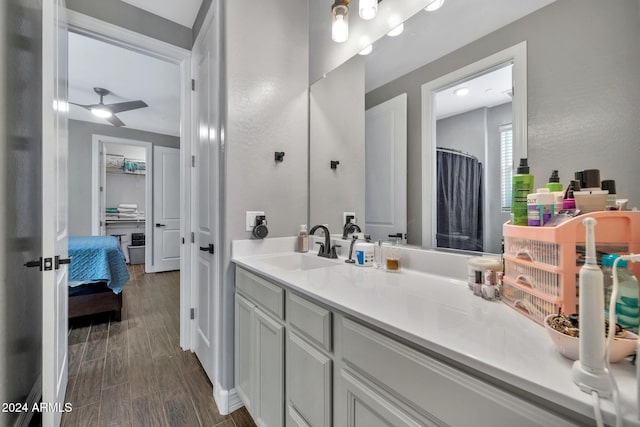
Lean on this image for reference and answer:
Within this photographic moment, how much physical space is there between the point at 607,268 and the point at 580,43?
698 mm

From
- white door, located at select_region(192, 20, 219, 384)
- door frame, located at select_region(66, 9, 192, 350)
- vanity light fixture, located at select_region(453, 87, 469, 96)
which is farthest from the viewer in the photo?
door frame, located at select_region(66, 9, 192, 350)

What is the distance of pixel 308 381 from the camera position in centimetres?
101

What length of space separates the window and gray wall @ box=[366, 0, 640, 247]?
69 mm

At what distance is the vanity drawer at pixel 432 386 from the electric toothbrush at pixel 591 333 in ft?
0.27

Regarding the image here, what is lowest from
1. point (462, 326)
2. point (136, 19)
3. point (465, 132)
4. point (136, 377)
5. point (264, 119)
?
Answer: point (136, 377)

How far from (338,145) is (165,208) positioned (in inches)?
178

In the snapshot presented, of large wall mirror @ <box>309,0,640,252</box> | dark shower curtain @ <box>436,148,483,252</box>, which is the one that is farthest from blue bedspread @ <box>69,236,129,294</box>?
dark shower curtain @ <box>436,148,483,252</box>

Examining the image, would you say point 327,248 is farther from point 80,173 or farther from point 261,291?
point 80,173

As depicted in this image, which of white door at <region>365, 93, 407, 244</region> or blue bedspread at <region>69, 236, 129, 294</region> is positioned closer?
white door at <region>365, 93, 407, 244</region>

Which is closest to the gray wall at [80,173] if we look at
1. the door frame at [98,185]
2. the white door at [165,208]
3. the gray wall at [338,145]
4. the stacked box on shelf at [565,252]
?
the door frame at [98,185]

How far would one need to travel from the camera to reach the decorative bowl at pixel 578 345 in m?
0.47

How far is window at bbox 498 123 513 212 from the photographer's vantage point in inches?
39.9

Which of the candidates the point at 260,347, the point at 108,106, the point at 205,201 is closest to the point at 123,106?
the point at 108,106

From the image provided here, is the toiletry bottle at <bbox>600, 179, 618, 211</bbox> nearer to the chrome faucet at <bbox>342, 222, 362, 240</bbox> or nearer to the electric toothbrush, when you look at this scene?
the electric toothbrush
